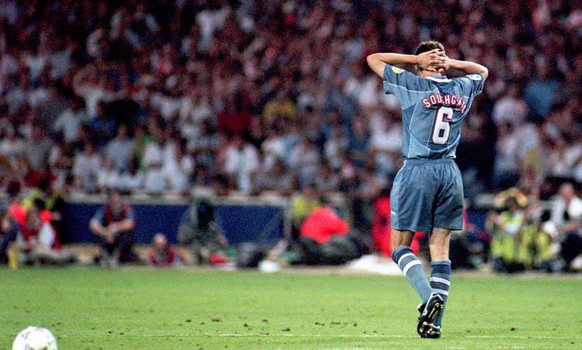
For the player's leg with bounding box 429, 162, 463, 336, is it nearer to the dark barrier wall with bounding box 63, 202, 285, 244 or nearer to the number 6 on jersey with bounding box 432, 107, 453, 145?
the number 6 on jersey with bounding box 432, 107, 453, 145

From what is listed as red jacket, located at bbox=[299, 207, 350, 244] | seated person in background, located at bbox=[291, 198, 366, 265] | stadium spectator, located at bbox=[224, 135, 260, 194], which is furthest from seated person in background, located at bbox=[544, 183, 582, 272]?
stadium spectator, located at bbox=[224, 135, 260, 194]

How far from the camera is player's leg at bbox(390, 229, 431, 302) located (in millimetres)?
9844

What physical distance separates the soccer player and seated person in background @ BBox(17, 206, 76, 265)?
12.9 m

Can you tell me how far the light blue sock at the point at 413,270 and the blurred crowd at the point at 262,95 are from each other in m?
11.3

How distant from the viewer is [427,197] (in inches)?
395

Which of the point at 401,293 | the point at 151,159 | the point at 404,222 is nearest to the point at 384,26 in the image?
the point at 151,159

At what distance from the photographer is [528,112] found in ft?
75.1

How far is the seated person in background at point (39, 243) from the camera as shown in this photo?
21.9 meters

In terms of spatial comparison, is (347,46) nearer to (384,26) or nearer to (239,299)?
(384,26)

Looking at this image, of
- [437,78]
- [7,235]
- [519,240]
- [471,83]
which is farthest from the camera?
[7,235]

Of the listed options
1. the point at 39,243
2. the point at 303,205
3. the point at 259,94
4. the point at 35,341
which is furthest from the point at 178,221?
the point at 35,341

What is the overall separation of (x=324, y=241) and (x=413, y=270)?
37.9ft

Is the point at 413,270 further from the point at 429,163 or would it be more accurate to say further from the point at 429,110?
the point at 429,110

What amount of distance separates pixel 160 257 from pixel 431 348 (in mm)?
13743
